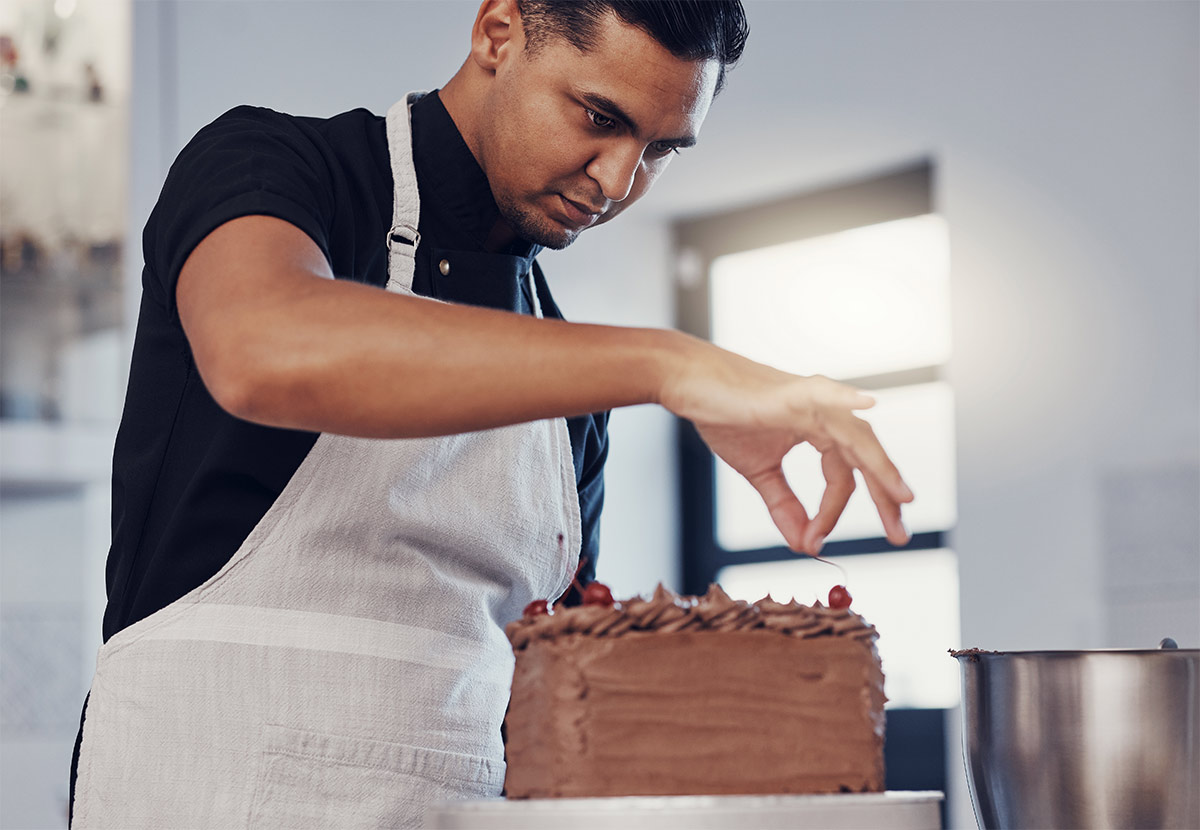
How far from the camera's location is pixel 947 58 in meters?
3.29

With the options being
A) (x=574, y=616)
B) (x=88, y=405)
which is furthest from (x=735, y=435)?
(x=88, y=405)

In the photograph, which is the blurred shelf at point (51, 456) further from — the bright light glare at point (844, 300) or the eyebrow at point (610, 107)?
the bright light glare at point (844, 300)

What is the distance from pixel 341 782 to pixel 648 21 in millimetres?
654

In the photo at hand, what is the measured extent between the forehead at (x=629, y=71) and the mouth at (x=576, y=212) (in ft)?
0.34

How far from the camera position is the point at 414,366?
761 millimetres

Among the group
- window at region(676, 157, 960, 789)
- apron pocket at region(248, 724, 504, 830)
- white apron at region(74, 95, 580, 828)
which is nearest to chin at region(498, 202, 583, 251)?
white apron at region(74, 95, 580, 828)

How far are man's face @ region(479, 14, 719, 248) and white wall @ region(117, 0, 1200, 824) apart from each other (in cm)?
177

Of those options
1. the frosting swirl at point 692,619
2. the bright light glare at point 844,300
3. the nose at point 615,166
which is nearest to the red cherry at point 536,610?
the frosting swirl at point 692,619

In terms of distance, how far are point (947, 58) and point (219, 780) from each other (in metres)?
2.81

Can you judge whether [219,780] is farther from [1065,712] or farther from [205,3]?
[205,3]

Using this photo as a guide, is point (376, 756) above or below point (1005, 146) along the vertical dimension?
below

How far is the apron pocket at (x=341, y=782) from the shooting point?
0.98m

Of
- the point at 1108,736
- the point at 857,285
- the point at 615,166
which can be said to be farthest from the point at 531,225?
the point at 857,285

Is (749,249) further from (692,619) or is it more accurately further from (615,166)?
(692,619)
